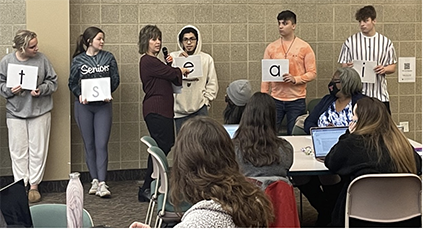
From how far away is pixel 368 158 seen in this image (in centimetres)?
421

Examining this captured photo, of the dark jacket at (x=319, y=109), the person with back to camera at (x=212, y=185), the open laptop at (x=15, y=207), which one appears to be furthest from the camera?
the dark jacket at (x=319, y=109)

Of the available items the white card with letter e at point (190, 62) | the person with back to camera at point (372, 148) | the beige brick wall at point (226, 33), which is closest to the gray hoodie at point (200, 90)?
the white card with letter e at point (190, 62)

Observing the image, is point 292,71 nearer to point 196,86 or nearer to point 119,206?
point 196,86

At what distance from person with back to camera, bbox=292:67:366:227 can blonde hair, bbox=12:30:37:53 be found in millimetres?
2890

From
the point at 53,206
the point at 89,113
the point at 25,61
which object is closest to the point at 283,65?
the point at 89,113

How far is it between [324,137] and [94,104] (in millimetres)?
2940

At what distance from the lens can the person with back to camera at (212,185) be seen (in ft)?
8.52

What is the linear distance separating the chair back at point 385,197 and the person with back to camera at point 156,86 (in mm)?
3114

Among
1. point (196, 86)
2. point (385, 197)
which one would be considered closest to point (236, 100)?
point (196, 86)

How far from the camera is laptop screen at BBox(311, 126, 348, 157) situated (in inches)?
199

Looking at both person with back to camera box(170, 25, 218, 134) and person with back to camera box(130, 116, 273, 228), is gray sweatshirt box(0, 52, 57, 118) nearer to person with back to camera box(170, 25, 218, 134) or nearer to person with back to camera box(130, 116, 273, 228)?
person with back to camera box(170, 25, 218, 134)

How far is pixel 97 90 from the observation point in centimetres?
714

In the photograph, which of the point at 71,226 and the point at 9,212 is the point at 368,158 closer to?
the point at 71,226

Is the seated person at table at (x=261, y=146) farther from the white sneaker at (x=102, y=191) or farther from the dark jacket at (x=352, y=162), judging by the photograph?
the white sneaker at (x=102, y=191)
